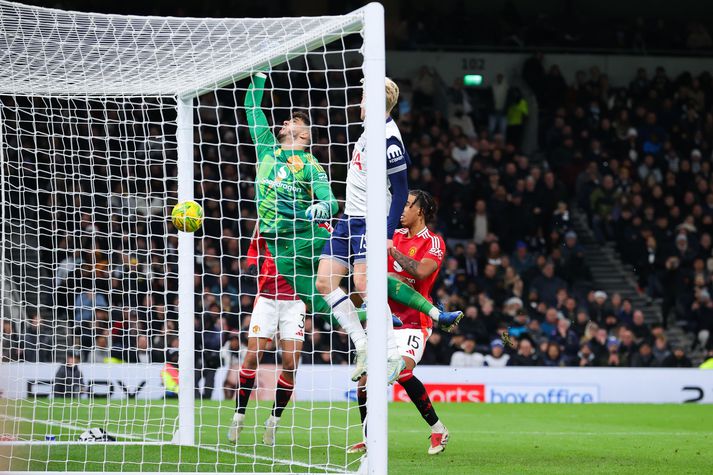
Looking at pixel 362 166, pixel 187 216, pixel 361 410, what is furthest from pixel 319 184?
pixel 361 410

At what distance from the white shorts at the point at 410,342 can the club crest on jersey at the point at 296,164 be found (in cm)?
144

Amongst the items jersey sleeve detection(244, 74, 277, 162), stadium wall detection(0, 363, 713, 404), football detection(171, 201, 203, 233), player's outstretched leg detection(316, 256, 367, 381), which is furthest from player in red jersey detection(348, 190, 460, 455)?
stadium wall detection(0, 363, 713, 404)

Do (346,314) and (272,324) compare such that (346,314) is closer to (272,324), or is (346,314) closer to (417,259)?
(417,259)

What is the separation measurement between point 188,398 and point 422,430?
2.95 meters

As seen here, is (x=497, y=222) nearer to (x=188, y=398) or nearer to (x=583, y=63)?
(x=583, y=63)

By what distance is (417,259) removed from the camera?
857 centimetres

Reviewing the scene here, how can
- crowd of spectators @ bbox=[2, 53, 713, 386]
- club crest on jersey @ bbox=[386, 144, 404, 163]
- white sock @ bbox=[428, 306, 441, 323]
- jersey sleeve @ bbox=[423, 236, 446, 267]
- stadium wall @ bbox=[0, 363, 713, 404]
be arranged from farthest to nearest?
1. crowd of spectators @ bbox=[2, 53, 713, 386]
2. stadium wall @ bbox=[0, 363, 713, 404]
3. jersey sleeve @ bbox=[423, 236, 446, 267]
4. white sock @ bbox=[428, 306, 441, 323]
5. club crest on jersey @ bbox=[386, 144, 404, 163]

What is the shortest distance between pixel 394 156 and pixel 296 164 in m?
1.38

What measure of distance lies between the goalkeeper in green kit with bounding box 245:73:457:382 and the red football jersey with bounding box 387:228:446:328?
35 cm

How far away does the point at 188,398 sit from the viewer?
8.69 m

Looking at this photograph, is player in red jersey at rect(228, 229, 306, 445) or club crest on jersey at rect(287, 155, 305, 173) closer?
club crest on jersey at rect(287, 155, 305, 173)

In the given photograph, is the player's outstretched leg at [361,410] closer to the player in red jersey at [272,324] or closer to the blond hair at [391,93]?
the player in red jersey at [272,324]

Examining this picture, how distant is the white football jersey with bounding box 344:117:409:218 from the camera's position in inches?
277

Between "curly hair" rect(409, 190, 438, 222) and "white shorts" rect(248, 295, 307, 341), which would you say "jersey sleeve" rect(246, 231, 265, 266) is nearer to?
"white shorts" rect(248, 295, 307, 341)
